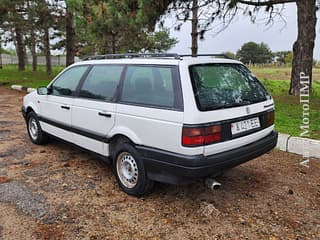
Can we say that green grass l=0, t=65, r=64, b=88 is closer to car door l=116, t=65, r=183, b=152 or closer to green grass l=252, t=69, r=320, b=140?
green grass l=252, t=69, r=320, b=140

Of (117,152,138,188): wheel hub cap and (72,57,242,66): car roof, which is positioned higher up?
(72,57,242,66): car roof

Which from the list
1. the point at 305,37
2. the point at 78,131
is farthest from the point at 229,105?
the point at 305,37

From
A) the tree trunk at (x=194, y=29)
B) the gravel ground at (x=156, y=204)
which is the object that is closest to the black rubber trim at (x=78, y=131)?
the gravel ground at (x=156, y=204)

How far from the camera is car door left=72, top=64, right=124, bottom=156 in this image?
337 centimetres

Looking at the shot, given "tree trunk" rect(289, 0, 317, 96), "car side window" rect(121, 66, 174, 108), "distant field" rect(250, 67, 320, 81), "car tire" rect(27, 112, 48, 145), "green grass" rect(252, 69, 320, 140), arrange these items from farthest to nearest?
"distant field" rect(250, 67, 320, 81)
"tree trunk" rect(289, 0, 317, 96)
"green grass" rect(252, 69, 320, 140)
"car tire" rect(27, 112, 48, 145)
"car side window" rect(121, 66, 174, 108)

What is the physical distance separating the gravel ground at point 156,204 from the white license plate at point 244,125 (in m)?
0.78

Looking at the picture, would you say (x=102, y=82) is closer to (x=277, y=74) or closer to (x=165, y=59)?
(x=165, y=59)

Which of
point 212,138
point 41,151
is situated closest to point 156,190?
point 212,138

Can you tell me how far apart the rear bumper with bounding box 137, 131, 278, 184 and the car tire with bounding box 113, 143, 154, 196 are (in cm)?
10

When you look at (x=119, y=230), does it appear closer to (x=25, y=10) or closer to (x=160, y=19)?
(x=160, y=19)

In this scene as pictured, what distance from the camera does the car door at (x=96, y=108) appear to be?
337 centimetres

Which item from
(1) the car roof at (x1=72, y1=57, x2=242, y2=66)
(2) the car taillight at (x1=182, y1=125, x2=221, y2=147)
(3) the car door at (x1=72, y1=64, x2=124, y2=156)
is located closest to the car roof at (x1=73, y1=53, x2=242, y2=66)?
(1) the car roof at (x1=72, y1=57, x2=242, y2=66)

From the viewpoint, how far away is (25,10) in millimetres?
13719

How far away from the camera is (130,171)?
10.6ft
